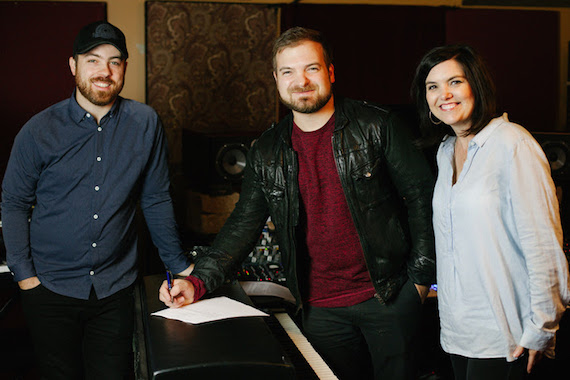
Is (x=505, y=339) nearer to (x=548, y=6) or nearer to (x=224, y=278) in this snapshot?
(x=224, y=278)

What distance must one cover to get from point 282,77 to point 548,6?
388 centimetres

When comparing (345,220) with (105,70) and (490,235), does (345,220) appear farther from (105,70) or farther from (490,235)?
(105,70)

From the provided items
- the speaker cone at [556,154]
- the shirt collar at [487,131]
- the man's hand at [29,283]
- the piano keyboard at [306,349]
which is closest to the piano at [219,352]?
the piano keyboard at [306,349]

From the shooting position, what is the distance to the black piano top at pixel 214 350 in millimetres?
1321

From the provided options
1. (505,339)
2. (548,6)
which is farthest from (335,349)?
(548,6)

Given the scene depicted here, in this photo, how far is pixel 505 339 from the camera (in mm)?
1651

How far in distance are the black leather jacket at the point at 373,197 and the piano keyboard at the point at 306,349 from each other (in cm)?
12

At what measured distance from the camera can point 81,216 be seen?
2.28 metres

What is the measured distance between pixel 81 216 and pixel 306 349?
41.5 inches

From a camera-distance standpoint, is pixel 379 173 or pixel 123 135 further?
pixel 123 135

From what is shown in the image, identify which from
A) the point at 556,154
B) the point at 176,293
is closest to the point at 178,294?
the point at 176,293

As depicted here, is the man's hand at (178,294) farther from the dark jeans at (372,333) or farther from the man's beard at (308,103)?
the man's beard at (308,103)

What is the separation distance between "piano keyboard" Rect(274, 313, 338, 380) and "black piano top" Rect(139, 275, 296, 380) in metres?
0.20

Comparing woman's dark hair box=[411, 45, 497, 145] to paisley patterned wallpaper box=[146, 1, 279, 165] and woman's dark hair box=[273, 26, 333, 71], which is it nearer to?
woman's dark hair box=[273, 26, 333, 71]
